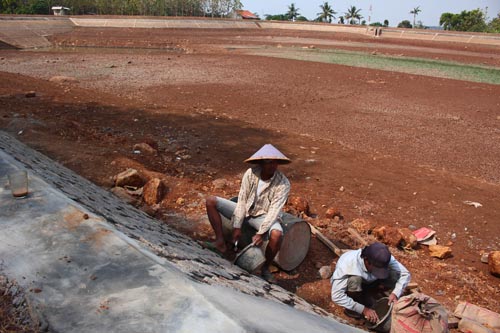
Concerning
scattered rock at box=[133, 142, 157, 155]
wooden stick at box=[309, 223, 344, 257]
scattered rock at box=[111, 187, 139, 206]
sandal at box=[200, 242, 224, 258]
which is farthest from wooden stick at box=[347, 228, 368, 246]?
scattered rock at box=[133, 142, 157, 155]

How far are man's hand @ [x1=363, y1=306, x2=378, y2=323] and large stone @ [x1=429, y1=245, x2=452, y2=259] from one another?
4.59ft

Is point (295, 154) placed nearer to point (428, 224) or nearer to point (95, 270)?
point (428, 224)

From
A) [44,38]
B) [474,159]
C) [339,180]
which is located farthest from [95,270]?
[44,38]

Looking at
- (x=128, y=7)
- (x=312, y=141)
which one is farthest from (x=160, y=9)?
(x=312, y=141)

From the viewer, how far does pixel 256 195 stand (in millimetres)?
3881

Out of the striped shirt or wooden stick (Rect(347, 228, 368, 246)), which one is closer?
the striped shirt

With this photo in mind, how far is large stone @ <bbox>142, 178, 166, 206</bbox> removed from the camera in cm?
505

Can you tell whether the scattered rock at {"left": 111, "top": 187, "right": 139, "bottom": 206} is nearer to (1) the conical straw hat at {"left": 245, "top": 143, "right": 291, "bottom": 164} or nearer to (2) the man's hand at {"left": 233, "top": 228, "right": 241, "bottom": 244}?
(2) the man's hand at {"left": 233, "top": 228, "right": 241, "bottom": 244}

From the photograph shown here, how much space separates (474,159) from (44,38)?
30.1 meters

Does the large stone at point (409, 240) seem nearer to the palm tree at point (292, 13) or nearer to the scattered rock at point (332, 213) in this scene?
the scattered rock at point (332, 213)

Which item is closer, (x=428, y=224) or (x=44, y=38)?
(x=428, y=224)

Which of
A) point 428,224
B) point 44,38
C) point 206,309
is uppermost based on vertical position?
point 44,38

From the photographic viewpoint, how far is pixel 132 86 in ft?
44.1

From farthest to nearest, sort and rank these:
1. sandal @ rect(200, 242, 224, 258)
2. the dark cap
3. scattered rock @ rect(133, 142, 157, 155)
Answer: scattered rock @ rect(133, 142, 157, 155) < sandal @ rect(200, 242, 224, 258) < the dark cap
